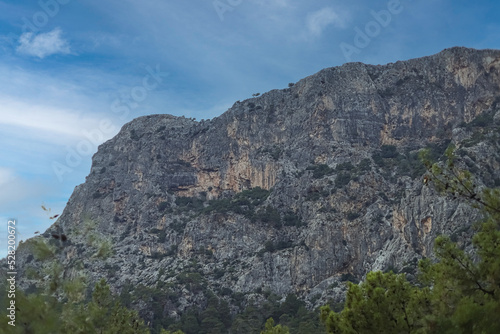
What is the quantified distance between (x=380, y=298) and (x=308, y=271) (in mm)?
58420

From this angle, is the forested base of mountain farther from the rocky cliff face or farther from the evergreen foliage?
the rocky cliff face

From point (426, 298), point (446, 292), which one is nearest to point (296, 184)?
point (426, 298)

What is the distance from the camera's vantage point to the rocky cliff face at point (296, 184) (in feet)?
237

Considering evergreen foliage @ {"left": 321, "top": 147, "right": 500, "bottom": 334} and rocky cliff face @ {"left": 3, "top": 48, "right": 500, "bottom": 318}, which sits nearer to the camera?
evergreen foliage @ {"left": 321, "top": 147, "right": 500, "bottom": 334}

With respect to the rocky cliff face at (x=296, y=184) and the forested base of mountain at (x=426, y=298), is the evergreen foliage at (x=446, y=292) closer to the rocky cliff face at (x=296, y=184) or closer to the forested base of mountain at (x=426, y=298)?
the forested base of mountain at (x=426, y=298)

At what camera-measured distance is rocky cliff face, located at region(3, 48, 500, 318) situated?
72.2 metres

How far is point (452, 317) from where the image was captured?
1377cm

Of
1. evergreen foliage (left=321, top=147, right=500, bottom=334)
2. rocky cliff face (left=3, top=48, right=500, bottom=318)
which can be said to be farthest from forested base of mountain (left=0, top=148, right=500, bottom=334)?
rocky cliff face (left=3, top=48, right=500, bottom=318)

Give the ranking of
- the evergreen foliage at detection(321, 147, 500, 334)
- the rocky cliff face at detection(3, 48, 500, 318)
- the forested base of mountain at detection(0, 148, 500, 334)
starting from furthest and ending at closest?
the rocky cliff face at detection(3, 48, 500, 318), the evergreen foliage at detection(321, 147, 500, 334), the forested base of mountain at detection(0, 148, 500, 334)

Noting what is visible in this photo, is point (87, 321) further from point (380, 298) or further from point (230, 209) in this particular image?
point (230, 209)

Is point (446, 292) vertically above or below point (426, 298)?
above

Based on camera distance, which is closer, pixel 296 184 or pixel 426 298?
pixel 426 298

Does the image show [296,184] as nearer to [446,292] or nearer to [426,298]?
[426,298]

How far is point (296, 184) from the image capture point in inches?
3497
